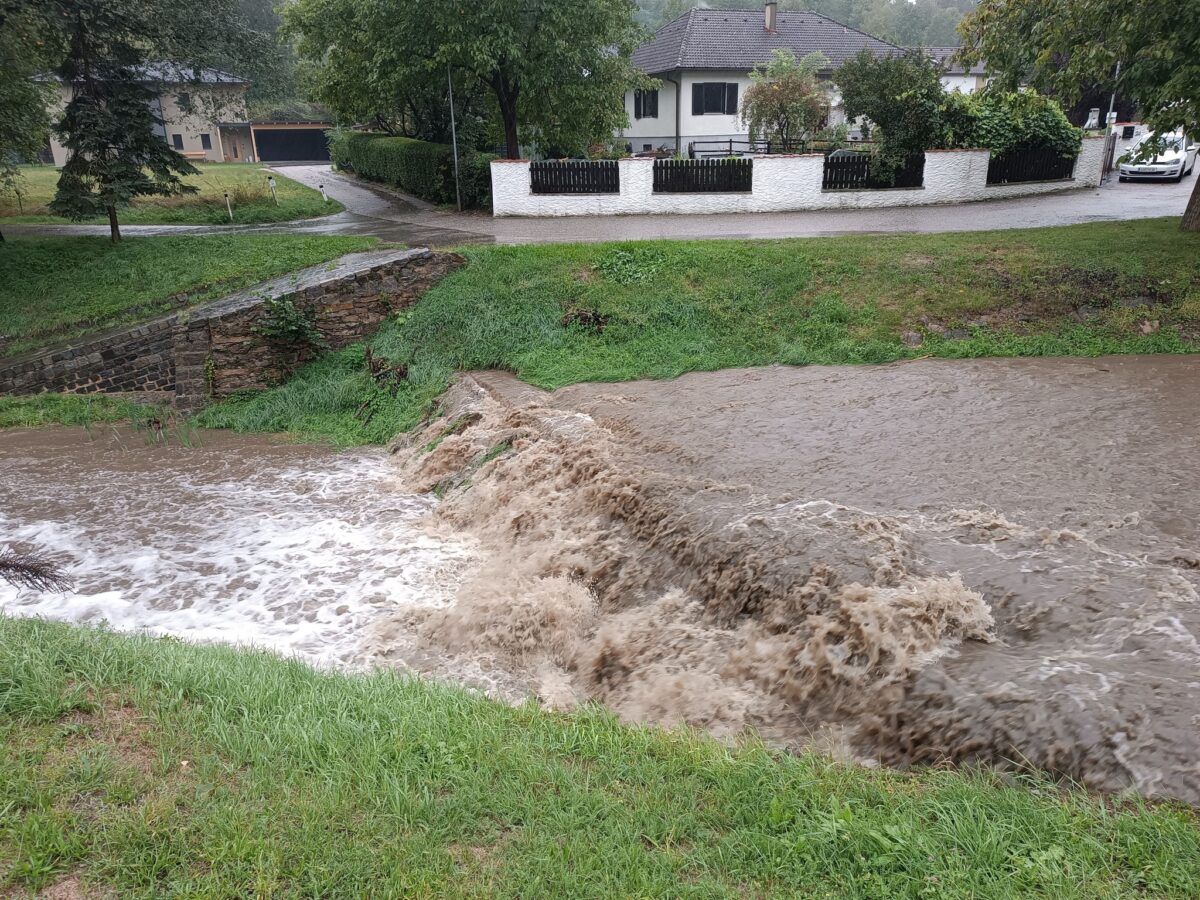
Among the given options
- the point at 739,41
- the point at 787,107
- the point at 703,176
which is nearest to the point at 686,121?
the point at 739,41

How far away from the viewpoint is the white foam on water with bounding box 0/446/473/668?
7.32 m

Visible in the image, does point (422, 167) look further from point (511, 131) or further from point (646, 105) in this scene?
point (646, 105)

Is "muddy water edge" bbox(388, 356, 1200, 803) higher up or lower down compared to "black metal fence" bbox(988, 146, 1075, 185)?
lower down

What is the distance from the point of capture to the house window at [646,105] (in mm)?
39938

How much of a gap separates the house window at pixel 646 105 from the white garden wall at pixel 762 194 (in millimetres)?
20800

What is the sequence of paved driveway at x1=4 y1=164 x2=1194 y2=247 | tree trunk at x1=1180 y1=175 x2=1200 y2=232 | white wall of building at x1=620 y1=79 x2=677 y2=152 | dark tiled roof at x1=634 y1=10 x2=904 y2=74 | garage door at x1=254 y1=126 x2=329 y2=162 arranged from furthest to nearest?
garage door at x1=254 y1=126 x2=329 y2=162
white wall of building at x1=620 y1=79 x2=677 y2=152
dark tiled roof at x1=634 y1=10 x2=904 y2=74
paved driveway at x1=4 y1=164 x2=1194 y2=247
tree trunk at x1=1180 y1=175 x2=1200 y2=232

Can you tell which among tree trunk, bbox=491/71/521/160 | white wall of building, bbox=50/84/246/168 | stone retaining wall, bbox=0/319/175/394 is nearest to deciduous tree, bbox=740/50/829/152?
tree trunk, bbox=491/71/521/160

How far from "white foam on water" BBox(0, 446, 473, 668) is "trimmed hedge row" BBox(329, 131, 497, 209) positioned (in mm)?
13428

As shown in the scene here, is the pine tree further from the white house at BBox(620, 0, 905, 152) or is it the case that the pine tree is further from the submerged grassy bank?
the white house at BBox(620, 0, 905, 152)

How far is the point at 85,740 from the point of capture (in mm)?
4008

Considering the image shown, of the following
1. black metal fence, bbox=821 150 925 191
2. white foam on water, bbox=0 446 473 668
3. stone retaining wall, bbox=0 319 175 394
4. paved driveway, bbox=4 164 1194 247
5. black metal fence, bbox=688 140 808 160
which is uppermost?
black metal fence, bbox=688 140 808 160

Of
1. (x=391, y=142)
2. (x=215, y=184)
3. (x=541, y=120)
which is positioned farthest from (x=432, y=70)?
(x=215, y=184)

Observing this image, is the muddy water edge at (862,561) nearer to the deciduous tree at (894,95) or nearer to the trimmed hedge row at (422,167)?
the deciduous tree at (894,95)

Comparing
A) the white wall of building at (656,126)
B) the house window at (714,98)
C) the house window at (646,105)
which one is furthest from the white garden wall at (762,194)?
the house window at (646,105)
